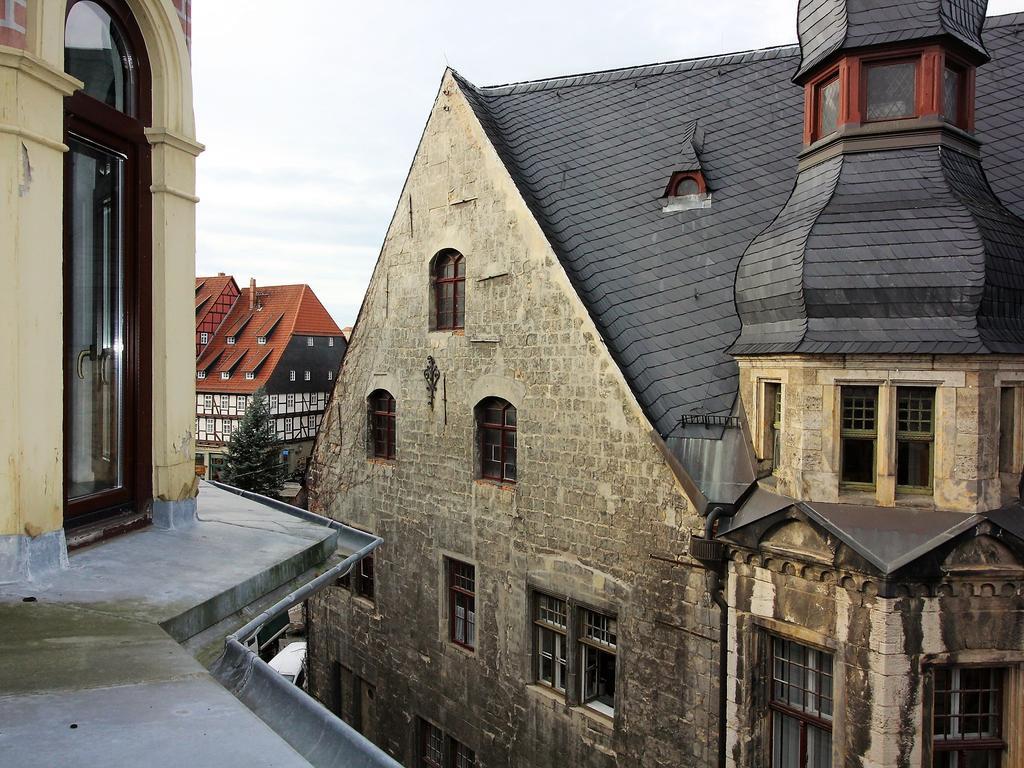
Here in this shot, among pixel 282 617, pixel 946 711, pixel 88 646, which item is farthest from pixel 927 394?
pixel 88 646

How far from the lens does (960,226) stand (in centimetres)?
803

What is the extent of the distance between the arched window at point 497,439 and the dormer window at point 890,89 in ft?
20.9

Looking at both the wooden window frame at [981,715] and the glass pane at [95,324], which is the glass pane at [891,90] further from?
the glass pane at [95,324]

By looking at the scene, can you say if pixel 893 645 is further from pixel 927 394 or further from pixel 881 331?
pixel 881 331

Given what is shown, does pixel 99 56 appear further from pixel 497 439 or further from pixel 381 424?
pixel 381 424

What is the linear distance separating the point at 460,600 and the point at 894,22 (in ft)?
34.4

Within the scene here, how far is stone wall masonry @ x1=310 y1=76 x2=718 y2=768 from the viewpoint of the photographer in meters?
9.93

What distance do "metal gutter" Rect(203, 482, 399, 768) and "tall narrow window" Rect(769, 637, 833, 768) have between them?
6792 mm

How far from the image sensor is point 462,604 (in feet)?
43.8

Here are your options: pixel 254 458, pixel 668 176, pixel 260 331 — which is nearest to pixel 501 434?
pixel 668 176

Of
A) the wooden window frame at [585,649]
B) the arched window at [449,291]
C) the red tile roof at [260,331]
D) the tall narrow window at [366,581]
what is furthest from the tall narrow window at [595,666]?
the red tile roof at [260,331]

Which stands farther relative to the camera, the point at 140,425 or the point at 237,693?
the point at 140,425

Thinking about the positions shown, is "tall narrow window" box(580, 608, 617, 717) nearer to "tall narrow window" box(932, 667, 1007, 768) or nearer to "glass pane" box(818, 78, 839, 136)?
"tall narrow window" box(932, 667, 1007, 768)

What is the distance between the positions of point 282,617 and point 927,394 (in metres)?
6.78
